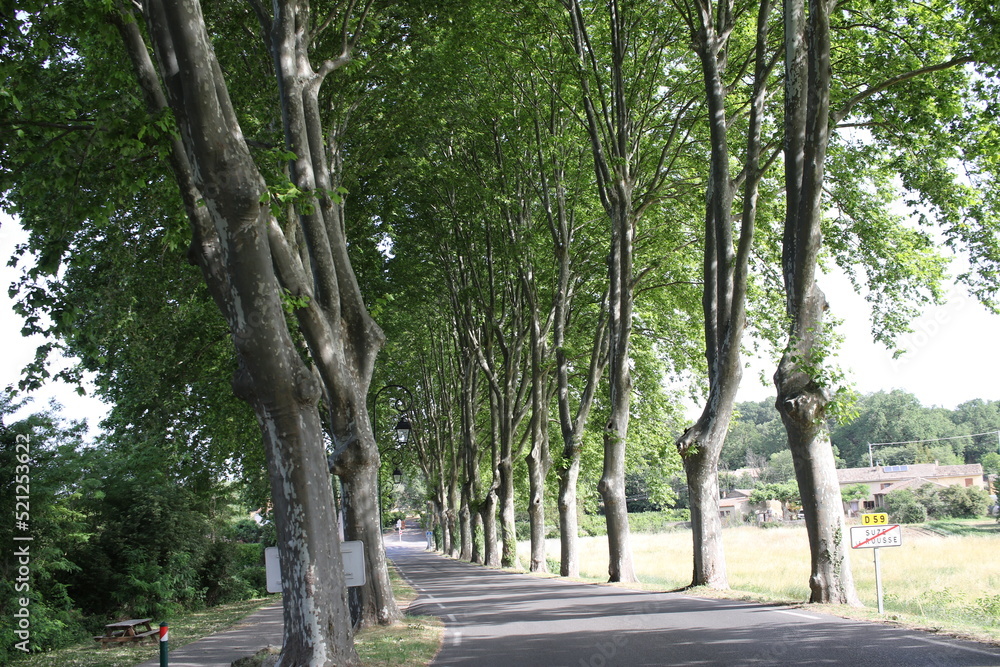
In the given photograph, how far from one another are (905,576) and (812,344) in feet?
46.8

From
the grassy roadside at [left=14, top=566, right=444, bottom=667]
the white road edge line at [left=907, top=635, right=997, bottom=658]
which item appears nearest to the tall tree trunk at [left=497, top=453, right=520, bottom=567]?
the grassy roadside at [left=14, top=566, right=444, bottom=667]

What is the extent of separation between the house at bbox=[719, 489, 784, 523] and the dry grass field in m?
45.3

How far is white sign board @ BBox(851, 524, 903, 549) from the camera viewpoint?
1060 centimetres

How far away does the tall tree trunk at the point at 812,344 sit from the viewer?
1104cm

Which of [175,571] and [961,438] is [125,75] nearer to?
[175,571]

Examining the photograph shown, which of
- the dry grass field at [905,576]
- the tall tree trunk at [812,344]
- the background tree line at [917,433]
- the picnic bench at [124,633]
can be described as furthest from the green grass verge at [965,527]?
the picnic bench at [124,633]

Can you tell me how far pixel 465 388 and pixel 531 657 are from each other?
23.4 m

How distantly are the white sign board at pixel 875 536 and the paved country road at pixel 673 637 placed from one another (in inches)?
49.0

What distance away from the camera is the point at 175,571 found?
2408 centimetres

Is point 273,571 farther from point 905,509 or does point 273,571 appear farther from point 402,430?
point 905,509

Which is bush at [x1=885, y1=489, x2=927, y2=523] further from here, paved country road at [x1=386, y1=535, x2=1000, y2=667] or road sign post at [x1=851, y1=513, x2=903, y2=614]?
road sign post at [x1=851, y1=513, x2=903, y2=614]

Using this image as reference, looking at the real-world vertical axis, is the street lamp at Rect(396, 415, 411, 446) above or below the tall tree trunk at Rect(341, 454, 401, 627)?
above

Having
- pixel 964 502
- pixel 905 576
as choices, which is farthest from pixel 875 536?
pixel 964 502

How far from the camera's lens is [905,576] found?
22.0 metres
